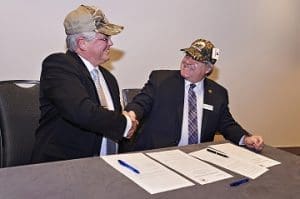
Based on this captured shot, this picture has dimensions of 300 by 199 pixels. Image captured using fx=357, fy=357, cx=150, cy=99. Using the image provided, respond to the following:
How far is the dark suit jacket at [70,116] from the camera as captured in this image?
1.62 m

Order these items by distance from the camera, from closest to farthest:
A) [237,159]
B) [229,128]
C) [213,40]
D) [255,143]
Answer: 1. [237,159]
2. [255,143]
3. [229,128]
4. [213,40]

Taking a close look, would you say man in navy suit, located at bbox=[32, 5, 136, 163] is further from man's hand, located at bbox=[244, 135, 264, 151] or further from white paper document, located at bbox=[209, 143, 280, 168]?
man's hand, located at bbox=[244, 135, 264, 151]

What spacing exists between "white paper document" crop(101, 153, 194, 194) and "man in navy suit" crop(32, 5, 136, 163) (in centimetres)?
23

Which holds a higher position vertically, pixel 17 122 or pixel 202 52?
pixel 202 52

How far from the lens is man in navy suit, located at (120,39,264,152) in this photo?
2162 mm

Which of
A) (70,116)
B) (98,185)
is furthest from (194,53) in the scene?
(98,185)

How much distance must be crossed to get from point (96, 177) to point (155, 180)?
0.21m

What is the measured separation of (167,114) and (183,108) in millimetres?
108

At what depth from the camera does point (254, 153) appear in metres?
1.71

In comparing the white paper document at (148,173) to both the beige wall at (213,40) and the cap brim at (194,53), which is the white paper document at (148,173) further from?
the beige wall at (213,40)

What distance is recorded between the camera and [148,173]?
1.33 metres

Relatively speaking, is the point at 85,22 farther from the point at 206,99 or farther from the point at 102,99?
the point at 206,99

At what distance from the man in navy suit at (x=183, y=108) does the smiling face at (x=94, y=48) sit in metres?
0.39

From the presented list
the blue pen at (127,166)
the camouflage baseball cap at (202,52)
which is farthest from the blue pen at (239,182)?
the camouflage baseball cap at (202,52)
